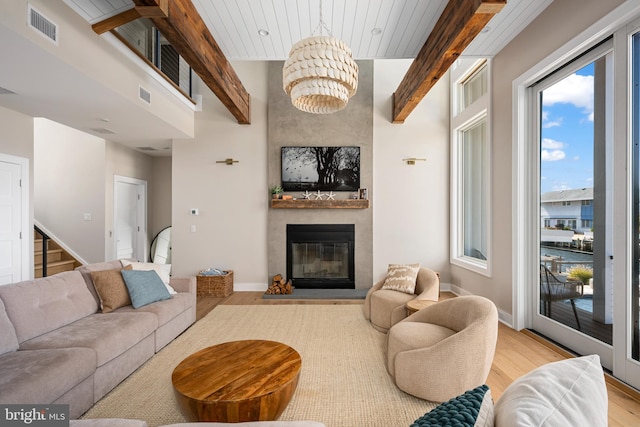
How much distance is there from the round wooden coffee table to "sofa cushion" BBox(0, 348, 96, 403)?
0.58m

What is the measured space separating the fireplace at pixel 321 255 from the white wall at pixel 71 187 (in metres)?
3.43

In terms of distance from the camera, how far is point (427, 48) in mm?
3410

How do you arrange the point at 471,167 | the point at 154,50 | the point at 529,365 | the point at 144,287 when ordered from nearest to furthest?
the point at 529,365 < the point at 144,287 < the point at 154,50 < the point at 471,167

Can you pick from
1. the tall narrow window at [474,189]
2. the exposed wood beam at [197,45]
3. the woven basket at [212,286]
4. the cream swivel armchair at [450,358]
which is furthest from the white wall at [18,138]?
the tall narrow window at [474,189]

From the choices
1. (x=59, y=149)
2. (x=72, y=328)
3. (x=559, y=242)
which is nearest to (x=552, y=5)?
(x=559, y=242)

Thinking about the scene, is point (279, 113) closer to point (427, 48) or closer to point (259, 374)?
point (427, 48)

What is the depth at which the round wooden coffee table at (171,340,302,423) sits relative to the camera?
64.3 inches

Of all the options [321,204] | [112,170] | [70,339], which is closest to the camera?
[70,339]

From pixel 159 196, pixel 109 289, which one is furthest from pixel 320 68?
pixel 159 196

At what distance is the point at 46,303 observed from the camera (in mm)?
2436

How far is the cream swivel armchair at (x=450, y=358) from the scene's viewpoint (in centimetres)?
205

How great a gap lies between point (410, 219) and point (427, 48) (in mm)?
2715

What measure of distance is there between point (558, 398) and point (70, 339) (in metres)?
2.75

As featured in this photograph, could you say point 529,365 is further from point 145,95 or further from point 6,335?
point 145,95
